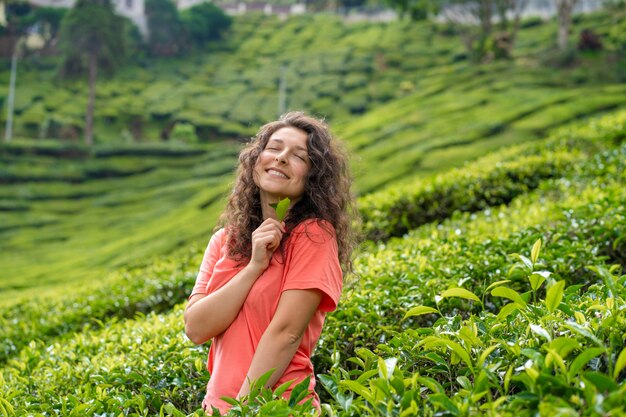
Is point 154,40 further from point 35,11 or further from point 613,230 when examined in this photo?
point 613,230

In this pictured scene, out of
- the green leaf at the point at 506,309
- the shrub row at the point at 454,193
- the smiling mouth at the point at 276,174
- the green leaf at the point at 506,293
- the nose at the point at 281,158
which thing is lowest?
the shrub row at the point at 454,193

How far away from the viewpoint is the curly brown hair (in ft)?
7.16

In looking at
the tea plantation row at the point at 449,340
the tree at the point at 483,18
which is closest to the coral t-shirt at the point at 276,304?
the tea plantation row at the point at 449,340

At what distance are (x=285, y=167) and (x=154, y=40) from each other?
34.3 meters

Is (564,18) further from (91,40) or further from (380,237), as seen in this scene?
(380,237)

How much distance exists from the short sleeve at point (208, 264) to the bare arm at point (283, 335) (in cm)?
33

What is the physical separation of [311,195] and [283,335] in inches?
19.0

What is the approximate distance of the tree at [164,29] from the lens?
1335 inches

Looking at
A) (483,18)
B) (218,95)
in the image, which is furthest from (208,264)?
(218,95)

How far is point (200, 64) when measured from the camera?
114ft

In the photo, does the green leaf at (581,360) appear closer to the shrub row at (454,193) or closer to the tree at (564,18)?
the shrub row at (454,193)

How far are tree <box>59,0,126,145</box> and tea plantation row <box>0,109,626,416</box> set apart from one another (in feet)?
68.5

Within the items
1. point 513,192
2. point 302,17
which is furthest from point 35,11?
point 513,192

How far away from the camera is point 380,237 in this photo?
5539 mm
